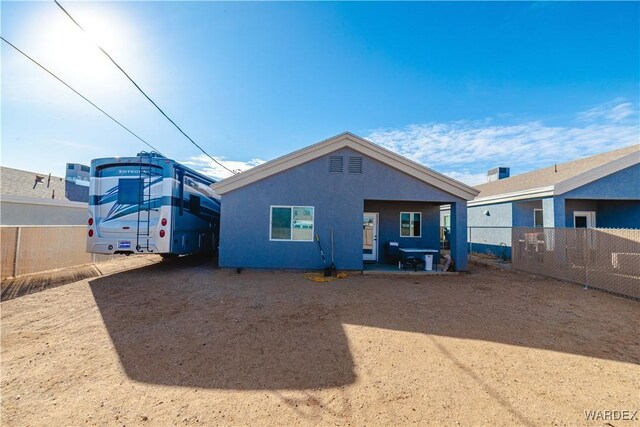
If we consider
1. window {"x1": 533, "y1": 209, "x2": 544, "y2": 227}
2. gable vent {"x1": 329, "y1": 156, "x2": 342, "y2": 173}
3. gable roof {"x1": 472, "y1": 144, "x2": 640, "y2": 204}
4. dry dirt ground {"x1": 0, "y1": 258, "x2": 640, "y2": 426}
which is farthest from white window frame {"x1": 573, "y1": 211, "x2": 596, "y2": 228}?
gable vent {"x1": 329, "y1": 156, "x2": 342, "y2": 173}

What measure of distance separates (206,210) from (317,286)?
6498 mm

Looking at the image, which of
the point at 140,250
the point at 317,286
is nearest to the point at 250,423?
the point at 317,286

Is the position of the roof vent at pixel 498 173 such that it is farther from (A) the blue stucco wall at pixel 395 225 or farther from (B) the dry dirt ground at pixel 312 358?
(B) the dry dirt ground at pixel 312 358

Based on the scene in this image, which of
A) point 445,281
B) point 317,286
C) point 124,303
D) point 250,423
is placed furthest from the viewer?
point 445,281

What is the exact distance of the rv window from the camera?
402 inches

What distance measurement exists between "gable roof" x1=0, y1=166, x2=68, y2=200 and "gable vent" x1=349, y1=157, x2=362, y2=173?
16.5 meters

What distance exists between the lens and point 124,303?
241 inches

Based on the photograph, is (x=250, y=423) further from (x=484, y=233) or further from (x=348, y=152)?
(x=484, y=233)

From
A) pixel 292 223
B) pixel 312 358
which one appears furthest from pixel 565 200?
pixel 312 358

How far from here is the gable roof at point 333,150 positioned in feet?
31.8

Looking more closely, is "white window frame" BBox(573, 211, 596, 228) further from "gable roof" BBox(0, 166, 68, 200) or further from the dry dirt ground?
"gable roof" BBox(0, 166, 68, 200)

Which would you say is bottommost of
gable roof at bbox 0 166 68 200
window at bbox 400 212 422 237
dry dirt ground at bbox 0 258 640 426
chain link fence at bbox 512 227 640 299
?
dry dirt ground at bbox 0 258 640 426

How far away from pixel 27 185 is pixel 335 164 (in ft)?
59.6

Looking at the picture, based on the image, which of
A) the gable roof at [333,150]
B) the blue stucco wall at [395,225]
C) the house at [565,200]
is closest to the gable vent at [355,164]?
the gable roof at [333,150]
